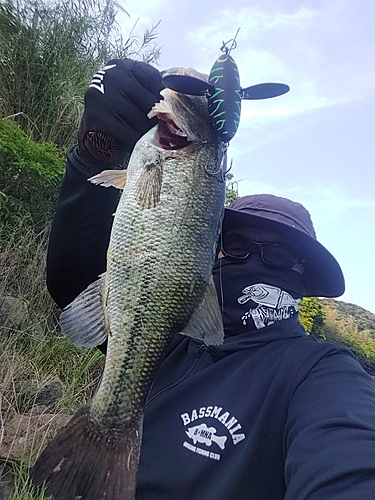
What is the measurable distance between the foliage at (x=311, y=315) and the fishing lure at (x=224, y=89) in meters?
5.23

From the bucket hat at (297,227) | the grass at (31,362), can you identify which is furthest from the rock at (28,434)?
the bucket hat at (297,227)

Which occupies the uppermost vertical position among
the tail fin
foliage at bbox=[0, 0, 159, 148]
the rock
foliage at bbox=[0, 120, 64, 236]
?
foliage at bbox=[0, 0, 159, 148]

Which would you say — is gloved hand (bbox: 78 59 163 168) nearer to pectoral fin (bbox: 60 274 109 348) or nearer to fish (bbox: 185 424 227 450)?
pectoral fin (bbox: 60 274 109 348)

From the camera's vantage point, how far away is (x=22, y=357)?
12.6ft

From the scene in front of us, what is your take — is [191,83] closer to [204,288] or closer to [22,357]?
[204,288]

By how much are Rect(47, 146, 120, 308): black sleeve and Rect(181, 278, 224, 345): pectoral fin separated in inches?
25.4

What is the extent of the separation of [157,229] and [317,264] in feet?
3.12

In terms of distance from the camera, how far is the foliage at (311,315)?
6.70m

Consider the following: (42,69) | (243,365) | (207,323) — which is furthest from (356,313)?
(207,323)

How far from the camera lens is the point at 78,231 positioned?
2047 millimetres

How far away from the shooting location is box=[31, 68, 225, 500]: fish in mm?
1561

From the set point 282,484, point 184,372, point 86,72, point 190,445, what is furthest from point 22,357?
point 86,72

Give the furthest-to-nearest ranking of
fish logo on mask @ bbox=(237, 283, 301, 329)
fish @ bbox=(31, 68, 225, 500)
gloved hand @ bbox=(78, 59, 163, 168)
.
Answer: fish logo on mask @ bbox=(237, 283, 301, 329) < gloved hand @ bbox=(78, 59, 163, 168) < fish @ bbox=(31, 68, 225, 500)

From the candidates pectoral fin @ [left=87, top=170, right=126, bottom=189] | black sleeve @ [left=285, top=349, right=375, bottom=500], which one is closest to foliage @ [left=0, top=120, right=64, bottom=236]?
pectoral fin @ [left=87, top=170, right=126, bottom=189]
